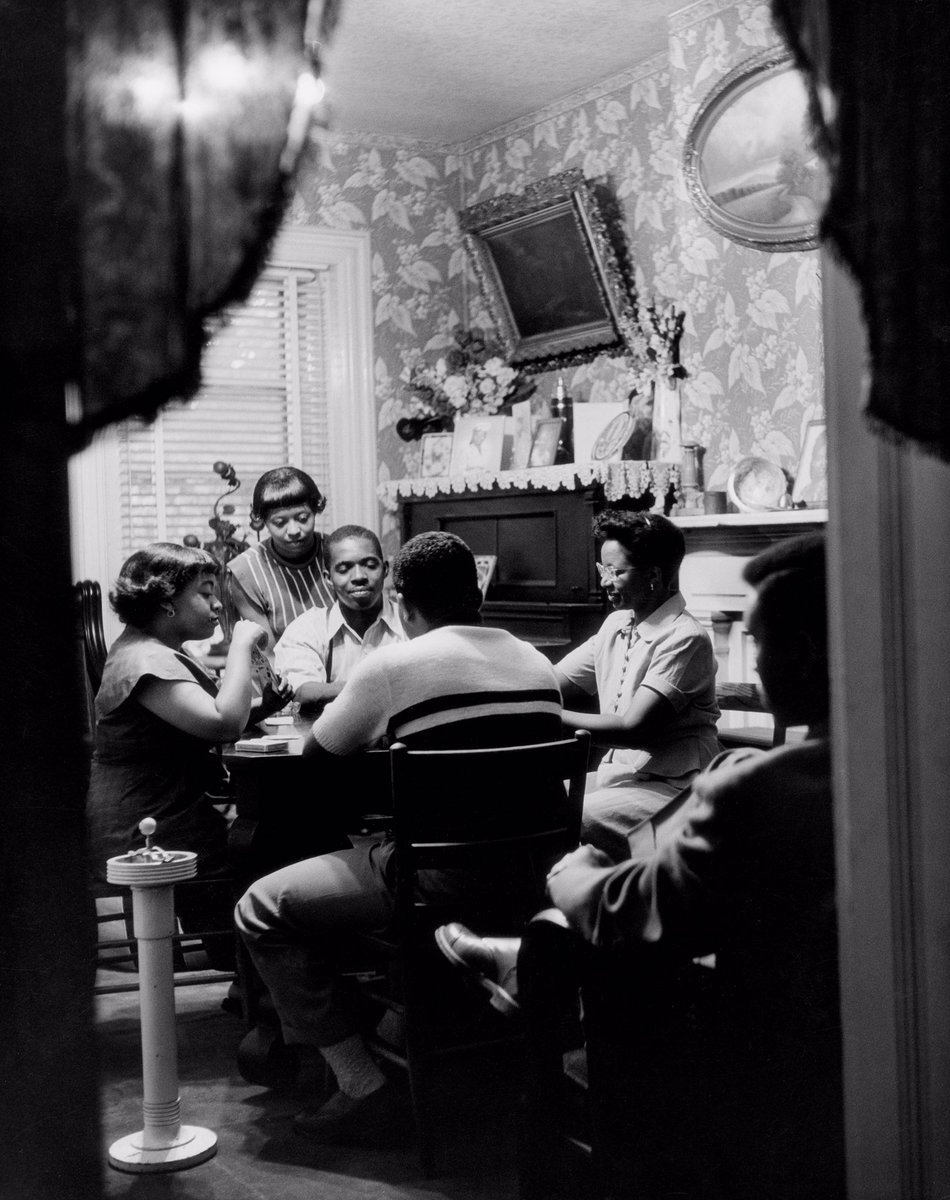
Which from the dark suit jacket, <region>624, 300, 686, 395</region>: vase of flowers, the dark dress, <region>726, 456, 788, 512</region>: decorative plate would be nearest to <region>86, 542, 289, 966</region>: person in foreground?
the dark dress

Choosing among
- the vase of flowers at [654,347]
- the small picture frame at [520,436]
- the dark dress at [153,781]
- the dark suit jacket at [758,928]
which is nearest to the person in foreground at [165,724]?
the dark dress at [153,781]

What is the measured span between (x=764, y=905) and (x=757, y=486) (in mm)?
698

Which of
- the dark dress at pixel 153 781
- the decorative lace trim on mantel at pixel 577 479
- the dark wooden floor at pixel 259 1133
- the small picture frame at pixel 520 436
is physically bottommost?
the dark wooden floor at pixel 259 1133

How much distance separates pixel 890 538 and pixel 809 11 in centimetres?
69

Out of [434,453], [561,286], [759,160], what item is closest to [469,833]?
[759,160]

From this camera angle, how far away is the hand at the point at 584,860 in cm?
165

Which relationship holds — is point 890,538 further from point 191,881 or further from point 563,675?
point 191,881

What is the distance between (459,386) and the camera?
114 inches

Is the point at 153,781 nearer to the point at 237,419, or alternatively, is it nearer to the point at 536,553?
the point at 237,419

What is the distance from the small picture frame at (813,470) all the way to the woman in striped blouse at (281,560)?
2.23 ft

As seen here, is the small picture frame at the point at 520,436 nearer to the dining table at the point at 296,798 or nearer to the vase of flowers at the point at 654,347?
the vase of flowers at the point at 654,347

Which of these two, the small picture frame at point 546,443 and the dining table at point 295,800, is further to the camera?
the small picture frame at point 546,443

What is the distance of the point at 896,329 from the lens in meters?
1.71

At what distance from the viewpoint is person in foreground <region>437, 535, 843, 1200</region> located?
1593mm
